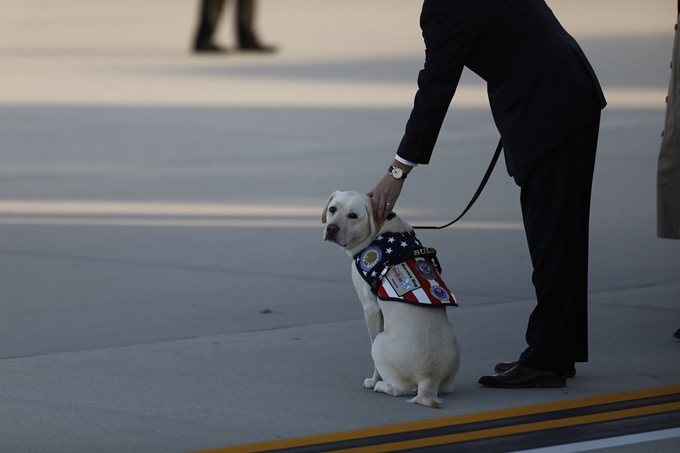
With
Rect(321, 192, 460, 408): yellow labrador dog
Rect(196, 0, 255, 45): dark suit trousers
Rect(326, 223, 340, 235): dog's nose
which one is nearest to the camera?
Rect(321, 192, 460, 408): yellow labrador dog

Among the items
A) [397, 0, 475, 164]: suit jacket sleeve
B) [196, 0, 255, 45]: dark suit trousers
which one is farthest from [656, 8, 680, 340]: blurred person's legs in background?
[196, 0, 255, 45]: dark suit trousers

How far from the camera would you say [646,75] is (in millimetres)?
19719

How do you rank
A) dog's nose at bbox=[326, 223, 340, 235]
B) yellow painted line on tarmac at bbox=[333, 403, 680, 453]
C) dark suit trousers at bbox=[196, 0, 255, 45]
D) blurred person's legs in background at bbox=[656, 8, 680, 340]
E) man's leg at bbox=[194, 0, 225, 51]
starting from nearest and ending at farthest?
1. yellow painted line on tarmac at bbox=[333, 403, 680, 453]
2. dog's nose at bbox=[326, 223, 340, 235]
3. blurred person's legs in background at bbox=[656, 8, 680, 340]
4. dark suit trousers at bbox=[196, 0, 255, 45]
5. man's leg at bbox=[194, 0, 225, 51]

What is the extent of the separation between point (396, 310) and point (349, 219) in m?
0.41

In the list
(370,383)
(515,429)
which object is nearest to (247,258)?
(370,383)

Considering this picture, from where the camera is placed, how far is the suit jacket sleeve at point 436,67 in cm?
533

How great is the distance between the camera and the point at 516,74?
5.47 m

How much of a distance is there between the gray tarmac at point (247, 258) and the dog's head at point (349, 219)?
656mm

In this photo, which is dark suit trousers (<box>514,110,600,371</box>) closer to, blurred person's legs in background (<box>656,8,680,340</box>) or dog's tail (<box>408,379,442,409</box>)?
dog's tail (<box>408,379,442,409</box>)

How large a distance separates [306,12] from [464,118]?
70.4 ft

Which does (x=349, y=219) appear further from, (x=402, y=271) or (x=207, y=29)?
(x=207, y=29)

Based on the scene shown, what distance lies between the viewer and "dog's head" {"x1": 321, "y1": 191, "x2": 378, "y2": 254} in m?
5.45

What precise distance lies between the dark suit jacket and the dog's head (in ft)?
0.86

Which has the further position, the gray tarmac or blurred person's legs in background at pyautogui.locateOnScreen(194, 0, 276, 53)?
blurred person's legs in background at pyautogui.locateOnScreen(194, 0, 276, 53)
